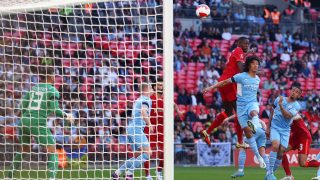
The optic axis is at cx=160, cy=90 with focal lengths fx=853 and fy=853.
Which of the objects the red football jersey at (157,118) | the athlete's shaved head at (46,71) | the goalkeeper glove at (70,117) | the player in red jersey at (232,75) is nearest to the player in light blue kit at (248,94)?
the player in red jersey at (232,75)

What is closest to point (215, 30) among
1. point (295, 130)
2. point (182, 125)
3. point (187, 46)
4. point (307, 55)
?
point (187, 46)

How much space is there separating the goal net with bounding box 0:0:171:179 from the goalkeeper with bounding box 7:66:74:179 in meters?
0.16

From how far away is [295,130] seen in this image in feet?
53.0

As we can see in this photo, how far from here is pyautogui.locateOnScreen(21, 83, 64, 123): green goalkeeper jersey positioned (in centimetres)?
1274

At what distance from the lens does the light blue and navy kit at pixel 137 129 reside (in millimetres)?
11539

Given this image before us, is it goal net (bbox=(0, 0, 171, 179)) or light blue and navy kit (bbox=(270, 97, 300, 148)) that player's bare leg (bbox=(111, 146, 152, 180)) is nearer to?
goal net (bbox=(0, 0, 171, 179))

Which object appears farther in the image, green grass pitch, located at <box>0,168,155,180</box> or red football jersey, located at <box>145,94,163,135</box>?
green grass pitch, located at <box>0,168,155,180</box>

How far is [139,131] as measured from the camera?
12.0 m

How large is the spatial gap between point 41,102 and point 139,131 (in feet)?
6.82

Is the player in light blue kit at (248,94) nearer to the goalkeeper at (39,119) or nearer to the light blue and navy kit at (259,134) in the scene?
the light blue and navy kit at (259,134)

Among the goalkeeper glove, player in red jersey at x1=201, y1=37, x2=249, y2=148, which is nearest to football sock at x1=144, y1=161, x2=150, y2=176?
the goalkeeper glove

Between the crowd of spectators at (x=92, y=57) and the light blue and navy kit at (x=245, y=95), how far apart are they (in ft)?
12.8

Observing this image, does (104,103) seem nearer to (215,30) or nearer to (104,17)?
(104,17)

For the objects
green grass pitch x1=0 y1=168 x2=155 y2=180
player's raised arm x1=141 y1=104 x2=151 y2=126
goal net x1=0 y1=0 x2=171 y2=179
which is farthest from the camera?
green grass pitch x1=0 y1=168 x2=155 y2=180
